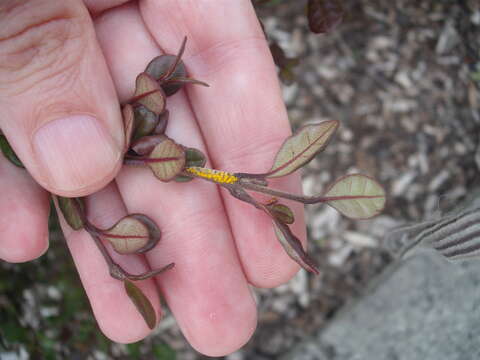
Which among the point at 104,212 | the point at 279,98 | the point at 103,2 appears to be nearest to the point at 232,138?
the point at 279,98

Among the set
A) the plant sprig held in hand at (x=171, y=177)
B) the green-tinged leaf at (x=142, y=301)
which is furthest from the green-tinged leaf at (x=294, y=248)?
the green-tinged leaf at (x=142, y=301)

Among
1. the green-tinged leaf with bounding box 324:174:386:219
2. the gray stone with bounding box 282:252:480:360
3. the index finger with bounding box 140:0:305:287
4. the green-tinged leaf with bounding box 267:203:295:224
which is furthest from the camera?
the gray stone with bounding box 282:252:480:360

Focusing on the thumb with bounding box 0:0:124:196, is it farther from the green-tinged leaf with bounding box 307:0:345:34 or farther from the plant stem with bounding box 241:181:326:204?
the green-tinged leaf with bounding box 307:0:345:34

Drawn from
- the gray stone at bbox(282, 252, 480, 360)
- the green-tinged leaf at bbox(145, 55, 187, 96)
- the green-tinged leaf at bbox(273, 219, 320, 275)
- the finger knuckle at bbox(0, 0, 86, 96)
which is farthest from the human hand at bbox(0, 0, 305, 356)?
the gray stone at bbox(282, 252, 480, 360)

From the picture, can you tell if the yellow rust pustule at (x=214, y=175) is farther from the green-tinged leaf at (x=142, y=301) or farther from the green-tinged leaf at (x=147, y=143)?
the green-tinged leaf at (x=142, y=301)

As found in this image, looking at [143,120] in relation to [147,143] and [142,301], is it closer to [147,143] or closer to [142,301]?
[147,143]

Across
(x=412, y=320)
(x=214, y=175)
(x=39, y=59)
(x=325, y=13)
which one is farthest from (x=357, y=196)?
(x=412, y=320)
